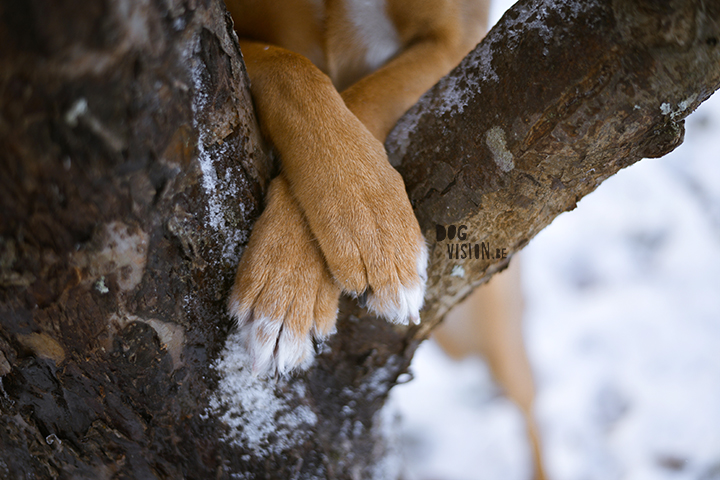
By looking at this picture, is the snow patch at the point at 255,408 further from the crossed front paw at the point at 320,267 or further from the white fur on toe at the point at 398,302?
the white fur on toe at the point at 398,302

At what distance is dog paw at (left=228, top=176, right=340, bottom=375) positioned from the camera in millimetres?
805

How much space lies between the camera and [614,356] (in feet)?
8.24

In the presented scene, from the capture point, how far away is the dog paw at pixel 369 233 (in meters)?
0.83

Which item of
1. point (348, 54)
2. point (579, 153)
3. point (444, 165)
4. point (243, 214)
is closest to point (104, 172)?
point (243, 214)

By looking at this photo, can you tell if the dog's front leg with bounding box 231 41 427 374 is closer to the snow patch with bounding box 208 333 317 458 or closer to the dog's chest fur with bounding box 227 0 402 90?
the snow patch with bounding box 208 333 317 458

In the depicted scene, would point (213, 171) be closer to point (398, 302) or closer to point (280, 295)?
point (280, 295)

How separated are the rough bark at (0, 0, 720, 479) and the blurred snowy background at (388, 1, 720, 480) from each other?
125 centimetres

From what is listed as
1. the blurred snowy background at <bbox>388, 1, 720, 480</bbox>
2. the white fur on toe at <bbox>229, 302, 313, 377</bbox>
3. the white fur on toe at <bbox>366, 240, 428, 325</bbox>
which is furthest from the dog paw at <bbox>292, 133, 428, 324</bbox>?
the blurred snowy background at <bbox>388, 1, 720, 480</bbox>

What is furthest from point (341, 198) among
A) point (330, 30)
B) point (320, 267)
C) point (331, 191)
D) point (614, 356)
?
point (614, 356)

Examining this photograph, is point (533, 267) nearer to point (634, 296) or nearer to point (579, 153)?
point (634, 296)

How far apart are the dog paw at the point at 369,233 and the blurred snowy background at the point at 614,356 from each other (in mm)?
1289

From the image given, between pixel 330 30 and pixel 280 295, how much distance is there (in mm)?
859

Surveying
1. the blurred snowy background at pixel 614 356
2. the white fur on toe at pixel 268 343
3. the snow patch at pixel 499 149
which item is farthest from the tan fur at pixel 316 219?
the blurred snowy background at pixel 614 356

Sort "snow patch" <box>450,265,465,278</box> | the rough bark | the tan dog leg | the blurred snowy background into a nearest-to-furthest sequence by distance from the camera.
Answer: the rough bark < "snow patch" <box>450,265,465,278</box> < the blurred snowy background < the tan dog leg
